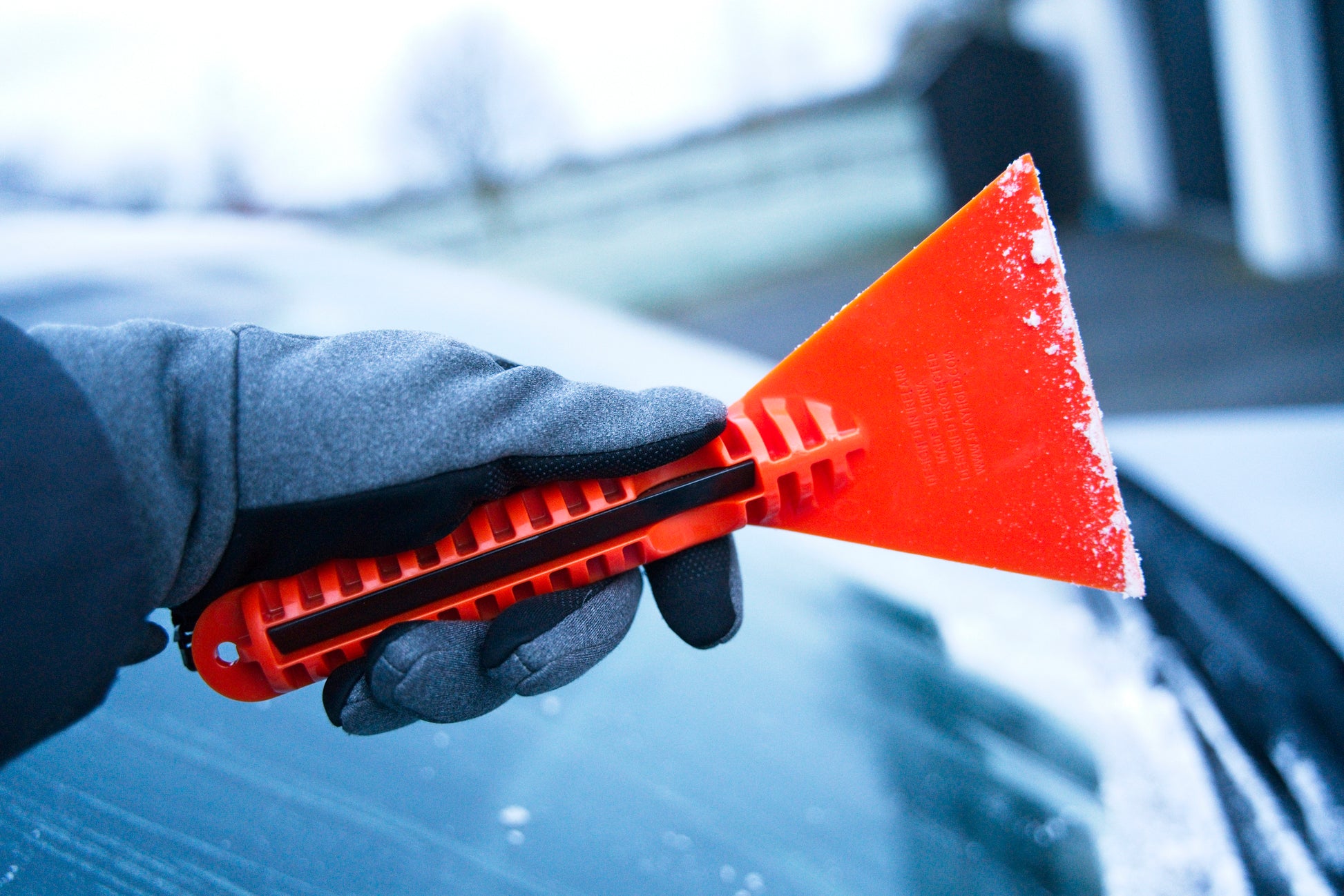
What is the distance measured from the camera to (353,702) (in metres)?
0.70

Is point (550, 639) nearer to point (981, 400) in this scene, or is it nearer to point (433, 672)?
point (433, 672)

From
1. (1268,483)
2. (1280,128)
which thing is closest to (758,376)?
(1268,483)

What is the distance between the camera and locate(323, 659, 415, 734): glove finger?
703mm

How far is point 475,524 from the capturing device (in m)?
0.72

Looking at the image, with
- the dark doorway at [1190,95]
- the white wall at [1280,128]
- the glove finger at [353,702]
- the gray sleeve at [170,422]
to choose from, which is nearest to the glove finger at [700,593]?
the glove finger at [353,702]

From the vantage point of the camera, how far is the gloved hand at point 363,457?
2.08ft

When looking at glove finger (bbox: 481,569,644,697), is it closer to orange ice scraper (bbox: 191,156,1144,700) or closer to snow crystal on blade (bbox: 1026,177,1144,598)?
orange ice scraper (bbox: 191,156,1144,700)

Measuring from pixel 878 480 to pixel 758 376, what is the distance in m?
0.90

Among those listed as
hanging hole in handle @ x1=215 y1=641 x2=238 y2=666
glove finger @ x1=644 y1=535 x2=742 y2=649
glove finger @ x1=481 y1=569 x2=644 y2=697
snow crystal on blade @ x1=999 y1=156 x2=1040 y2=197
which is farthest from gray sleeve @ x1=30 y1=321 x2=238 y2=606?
snow crystal on blade @ x1=999 y1=156 x2=1040 y2=197

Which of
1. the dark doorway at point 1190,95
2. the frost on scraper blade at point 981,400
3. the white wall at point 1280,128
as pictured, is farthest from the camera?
the dark doorway at point 1190,95

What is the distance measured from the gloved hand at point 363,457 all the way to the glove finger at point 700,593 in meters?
0.08

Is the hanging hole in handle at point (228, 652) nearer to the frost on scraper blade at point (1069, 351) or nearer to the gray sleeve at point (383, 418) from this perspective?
the gray sleeve at point (383, 418)

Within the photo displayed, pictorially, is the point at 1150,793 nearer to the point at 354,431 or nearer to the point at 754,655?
the point at 754,655

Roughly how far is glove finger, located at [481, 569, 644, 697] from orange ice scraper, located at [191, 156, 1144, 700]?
2cm
